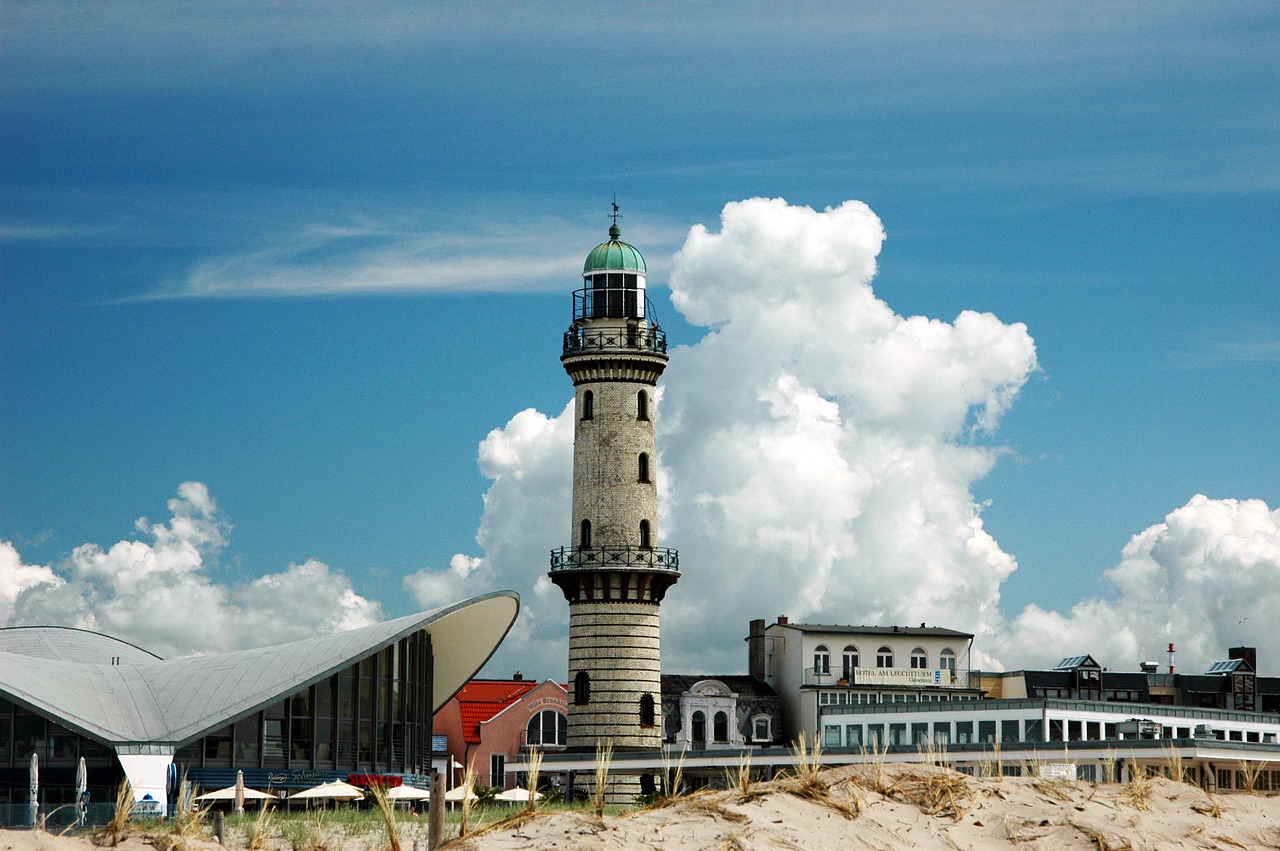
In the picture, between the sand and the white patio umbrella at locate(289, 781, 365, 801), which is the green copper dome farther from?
the sand

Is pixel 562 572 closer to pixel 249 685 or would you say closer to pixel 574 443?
pixel 574 443

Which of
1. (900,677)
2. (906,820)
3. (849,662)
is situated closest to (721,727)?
(849,662)

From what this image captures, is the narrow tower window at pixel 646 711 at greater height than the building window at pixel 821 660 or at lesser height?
lesser

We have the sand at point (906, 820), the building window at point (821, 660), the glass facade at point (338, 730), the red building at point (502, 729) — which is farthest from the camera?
the building window at point (821, 660)

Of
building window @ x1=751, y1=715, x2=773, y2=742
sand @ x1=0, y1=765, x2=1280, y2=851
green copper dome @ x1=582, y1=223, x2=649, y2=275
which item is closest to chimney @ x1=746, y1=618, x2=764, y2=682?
building window @ x1=751, y1=715, x2=773, y2=742

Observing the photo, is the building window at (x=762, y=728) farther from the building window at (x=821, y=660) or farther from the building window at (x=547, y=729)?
the building window at (x=547, y=729)

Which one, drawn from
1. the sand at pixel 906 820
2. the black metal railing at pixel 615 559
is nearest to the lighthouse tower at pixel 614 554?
the black metal railing at pixel 615 559

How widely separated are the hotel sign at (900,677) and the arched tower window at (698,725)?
858cm

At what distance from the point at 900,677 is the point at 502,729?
21783mm

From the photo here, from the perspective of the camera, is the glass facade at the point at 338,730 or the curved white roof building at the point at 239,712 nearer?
the curved white roof building at the point at 239,712

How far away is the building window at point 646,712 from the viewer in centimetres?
6781

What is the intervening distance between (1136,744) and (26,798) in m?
37.2

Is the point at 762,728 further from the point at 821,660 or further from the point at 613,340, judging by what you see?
the point at 613,340

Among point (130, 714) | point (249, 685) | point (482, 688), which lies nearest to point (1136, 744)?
point (249, 685)
